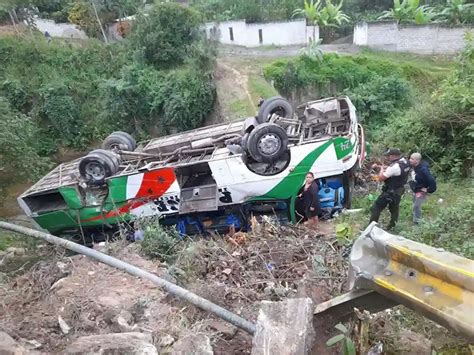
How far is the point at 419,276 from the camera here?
1.75 m

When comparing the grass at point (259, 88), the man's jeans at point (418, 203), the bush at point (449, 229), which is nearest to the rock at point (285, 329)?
the bush at point (449, 229)

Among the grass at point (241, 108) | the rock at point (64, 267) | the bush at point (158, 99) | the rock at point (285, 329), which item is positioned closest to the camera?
the rock at point (285, 329)

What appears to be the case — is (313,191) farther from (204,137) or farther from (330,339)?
(330,339)

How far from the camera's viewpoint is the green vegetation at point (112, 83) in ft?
48.8

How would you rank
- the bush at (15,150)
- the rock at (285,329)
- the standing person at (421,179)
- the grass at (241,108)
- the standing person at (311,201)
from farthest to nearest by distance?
the grass at (241,108) → the bush at (15,150) → the standing person at (311,201) → the standing person at (421,179) → the rock at (285,329)

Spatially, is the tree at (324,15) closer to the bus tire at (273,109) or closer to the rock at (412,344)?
the bus tire at (273,109)

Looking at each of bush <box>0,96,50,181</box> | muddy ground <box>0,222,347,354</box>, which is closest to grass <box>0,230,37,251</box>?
bush <box>0,96,50,181</box>

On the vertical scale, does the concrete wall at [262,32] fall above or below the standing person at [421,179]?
above

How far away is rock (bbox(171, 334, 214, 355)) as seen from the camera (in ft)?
6.98

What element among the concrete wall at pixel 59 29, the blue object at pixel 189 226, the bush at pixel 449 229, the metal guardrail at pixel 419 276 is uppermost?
the concrete wall at pixel 59 29

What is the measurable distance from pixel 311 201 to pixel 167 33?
12.4 m

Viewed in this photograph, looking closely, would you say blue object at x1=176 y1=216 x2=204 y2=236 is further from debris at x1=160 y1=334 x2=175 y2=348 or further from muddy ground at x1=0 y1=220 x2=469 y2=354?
debris at x1=160 y1=334 x2=175 y2=348

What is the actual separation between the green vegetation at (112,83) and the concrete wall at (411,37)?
23.0ft

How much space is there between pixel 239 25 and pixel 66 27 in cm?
893
